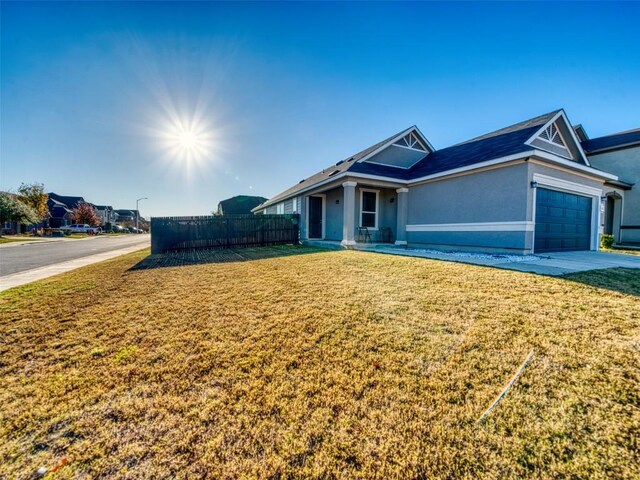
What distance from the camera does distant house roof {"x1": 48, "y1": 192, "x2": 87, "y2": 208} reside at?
52.6m

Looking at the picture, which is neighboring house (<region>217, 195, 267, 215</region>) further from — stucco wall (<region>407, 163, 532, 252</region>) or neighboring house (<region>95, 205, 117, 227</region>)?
neighboring house (<region>95, 205, 117, 227</region>)

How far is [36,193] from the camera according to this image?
3594cm

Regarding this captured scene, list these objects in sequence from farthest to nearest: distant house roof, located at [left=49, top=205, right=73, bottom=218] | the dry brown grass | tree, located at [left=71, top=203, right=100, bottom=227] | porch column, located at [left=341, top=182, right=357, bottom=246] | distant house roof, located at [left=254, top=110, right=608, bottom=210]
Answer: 1. distant house roof, located at [left=49, top=205, right=73, bottom=218]
2. tree, located at [left=71, top=203, right=100, bottom=227]
3. porch column, located at [left=341, top=182, right=357, bottom=246]
4. distant house roof, located at [left=254, top=110, right=608, bottom=210]
5. the dry brown grass

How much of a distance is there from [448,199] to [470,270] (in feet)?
17.8

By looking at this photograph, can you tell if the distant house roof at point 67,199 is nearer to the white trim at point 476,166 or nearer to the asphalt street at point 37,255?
the asphalt street at point 37,255

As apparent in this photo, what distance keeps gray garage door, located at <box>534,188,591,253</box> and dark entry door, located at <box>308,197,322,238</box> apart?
982 centimetres

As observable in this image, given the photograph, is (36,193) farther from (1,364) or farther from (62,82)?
(1,364)

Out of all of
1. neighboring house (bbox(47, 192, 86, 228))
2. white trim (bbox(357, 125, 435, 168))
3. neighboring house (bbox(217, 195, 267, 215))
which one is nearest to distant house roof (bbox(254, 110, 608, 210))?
white trim (bbox(357, 125, 435, 168))

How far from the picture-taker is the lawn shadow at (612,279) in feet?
14.1

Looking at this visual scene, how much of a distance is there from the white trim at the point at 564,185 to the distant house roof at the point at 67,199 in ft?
234

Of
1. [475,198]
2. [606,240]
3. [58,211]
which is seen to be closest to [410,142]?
[475,198]

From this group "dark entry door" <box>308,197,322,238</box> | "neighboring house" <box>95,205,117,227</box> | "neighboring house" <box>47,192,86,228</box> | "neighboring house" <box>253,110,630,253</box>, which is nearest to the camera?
"neighboring house" <box>253,110,630,253</box>

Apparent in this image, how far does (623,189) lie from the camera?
1479cm

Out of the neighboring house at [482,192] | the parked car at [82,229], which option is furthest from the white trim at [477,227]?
the parked car at [82,229]
